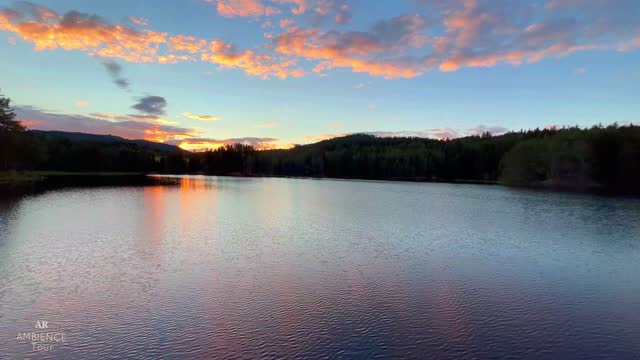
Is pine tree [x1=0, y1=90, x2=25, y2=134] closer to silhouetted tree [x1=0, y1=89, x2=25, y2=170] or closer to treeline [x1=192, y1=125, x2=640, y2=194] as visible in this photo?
silhouetted tree [x1=0, y1=89, x2=25, y2=170]

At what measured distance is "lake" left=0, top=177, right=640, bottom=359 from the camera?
36.0 ft

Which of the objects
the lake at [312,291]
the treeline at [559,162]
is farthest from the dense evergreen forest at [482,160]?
the lake at [312,291]

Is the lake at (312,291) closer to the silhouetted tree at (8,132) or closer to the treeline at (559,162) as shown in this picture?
the silhouetted tree at (8,132)

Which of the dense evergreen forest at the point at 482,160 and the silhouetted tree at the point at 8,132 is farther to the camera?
the dense evergreen forest at the point at 482,160

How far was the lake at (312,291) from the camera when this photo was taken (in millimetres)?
10969

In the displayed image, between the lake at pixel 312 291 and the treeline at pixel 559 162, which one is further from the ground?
the treeline at pixel 559 162

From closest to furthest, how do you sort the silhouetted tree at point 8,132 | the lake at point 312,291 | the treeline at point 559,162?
the lake at point 312,291 < the silhouetted tree at point 8,132 < the treeline at point 559,162

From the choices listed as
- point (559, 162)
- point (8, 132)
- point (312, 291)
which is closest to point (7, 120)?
point (8, 132)

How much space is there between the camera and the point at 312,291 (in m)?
15.4

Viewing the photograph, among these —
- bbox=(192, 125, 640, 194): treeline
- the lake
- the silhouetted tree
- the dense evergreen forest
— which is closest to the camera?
the lake

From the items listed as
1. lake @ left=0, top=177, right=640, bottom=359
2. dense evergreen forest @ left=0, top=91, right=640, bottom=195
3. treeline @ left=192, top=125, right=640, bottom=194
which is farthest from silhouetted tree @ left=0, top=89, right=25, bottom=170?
treeline @ left=192, top=125, right=640, bottom=194

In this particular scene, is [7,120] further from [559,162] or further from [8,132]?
[559,162]

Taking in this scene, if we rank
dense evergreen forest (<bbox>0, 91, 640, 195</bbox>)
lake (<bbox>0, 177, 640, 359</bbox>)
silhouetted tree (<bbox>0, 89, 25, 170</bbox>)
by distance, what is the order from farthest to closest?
dense evergreen forest (<bbox>0, 91, 640, 195</bbox>)
silhouetted tree (<bbox>0, 89, 25, 170</bbox>)
lake (<bbox>0, 177, 640, 359</bbox>)

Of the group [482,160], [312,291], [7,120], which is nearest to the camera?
[312,291]
